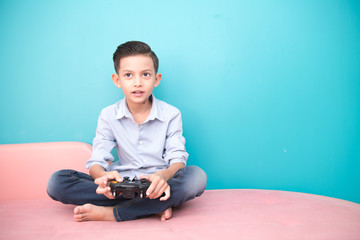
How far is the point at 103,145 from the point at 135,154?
123 mm

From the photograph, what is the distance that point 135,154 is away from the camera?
42.7 inches

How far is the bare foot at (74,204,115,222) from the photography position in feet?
2.71

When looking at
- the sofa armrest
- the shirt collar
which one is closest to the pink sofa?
the sofa armrest

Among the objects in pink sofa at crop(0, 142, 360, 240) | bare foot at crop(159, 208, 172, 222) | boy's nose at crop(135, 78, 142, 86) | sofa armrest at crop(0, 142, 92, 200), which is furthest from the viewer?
sofa armrest at crop(0, 142, 92, 200)

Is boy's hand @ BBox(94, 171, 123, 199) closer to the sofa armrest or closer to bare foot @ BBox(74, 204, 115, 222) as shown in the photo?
bare foot @ BBox(74, 204, 115, 222)

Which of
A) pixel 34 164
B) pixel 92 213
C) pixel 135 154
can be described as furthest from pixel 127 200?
pixel 34 164

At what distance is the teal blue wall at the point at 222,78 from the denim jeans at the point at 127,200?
36 centimetres

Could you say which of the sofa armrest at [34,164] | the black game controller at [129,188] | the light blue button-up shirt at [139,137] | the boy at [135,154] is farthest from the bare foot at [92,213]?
the sofa armrest at [34,164]

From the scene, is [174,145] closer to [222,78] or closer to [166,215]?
[166,215]

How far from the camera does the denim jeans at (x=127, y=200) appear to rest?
33.8 inches

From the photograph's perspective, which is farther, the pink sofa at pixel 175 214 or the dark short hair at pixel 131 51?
the dark short hair at pixel 131 51

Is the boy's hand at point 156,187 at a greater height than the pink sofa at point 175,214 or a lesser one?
greater

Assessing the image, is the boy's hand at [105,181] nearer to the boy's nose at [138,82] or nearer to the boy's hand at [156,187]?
the boy's hand at [156,187]

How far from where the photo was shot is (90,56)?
4.04 feet
